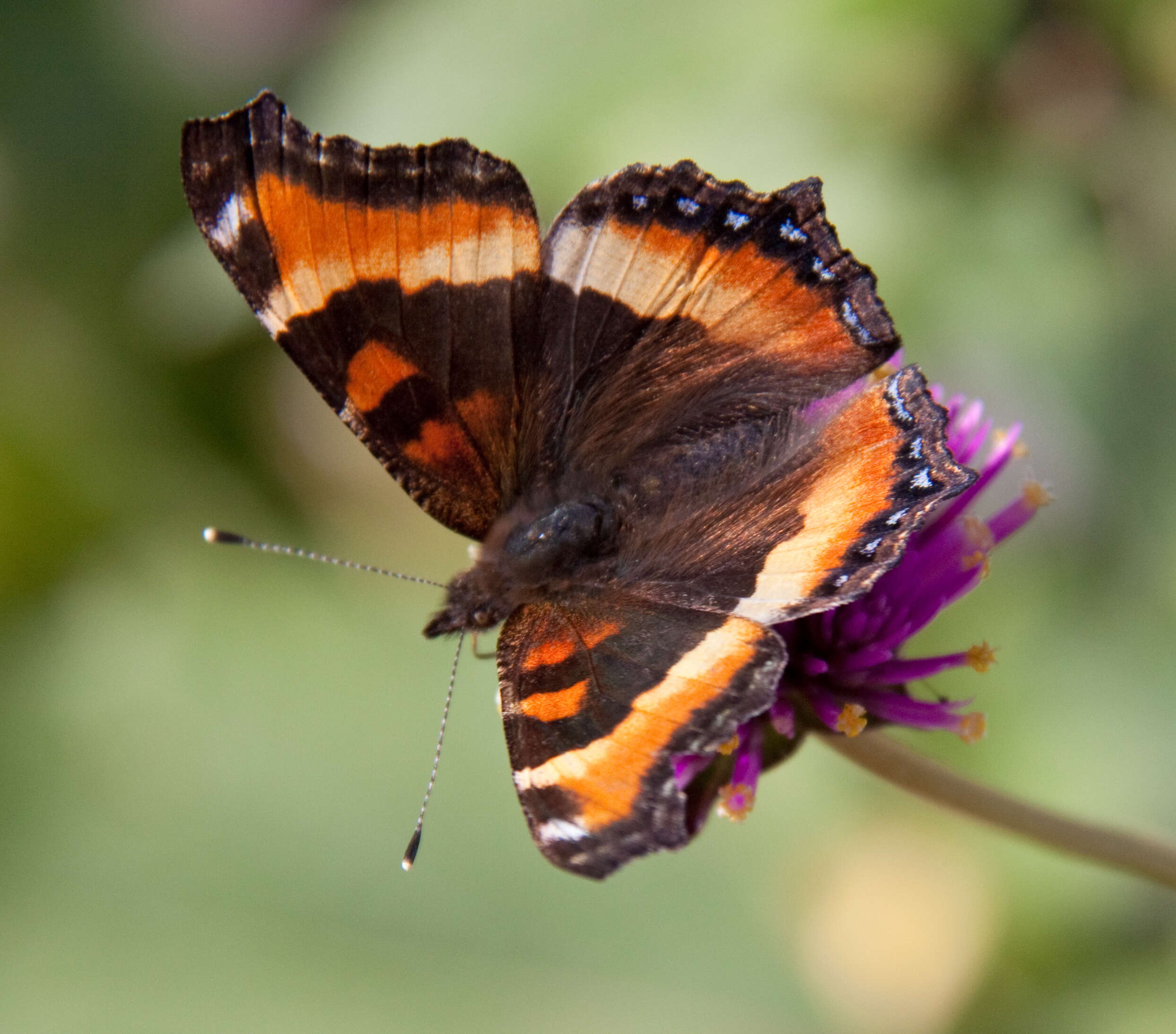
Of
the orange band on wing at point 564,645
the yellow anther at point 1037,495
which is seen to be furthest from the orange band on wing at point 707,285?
the orange band on wing at point 564,645

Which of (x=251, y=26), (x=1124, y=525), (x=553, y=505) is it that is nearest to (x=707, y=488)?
(x=553, y=505)

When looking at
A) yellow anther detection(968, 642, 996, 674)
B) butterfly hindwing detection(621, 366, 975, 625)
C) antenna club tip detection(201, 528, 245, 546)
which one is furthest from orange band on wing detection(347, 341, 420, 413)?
yellow anther detection(968, 642, 996, 674)

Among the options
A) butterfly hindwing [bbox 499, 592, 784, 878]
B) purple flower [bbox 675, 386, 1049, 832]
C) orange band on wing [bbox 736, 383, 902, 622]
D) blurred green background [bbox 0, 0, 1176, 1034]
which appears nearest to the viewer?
butterfly hindwing [bbox 499, 592, 784, 878]

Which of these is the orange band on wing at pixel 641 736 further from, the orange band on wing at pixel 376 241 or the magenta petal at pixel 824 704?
the orange band on wing at pixel 376 241

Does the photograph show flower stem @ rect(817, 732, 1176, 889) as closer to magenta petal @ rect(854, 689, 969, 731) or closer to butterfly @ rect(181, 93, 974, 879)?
magenta petal @ rect(854, 689, 969, 731)

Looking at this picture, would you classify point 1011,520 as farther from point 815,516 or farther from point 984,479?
point 815,516

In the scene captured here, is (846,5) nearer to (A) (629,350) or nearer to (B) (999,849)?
(A) (629,350)

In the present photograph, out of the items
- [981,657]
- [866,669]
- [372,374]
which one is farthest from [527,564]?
[981,657]
